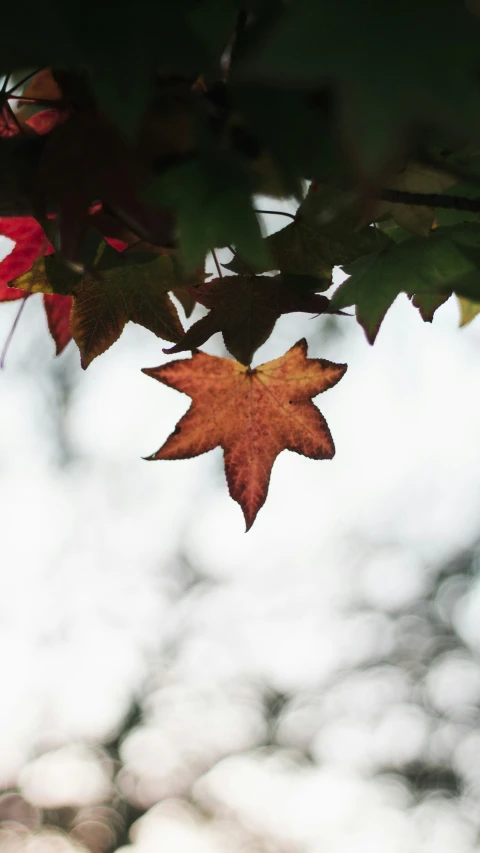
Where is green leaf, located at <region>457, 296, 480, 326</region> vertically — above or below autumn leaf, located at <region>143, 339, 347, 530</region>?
above

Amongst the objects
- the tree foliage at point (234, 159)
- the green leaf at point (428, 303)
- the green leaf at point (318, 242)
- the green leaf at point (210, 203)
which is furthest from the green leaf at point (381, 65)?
the green leaf at point (428, 303)

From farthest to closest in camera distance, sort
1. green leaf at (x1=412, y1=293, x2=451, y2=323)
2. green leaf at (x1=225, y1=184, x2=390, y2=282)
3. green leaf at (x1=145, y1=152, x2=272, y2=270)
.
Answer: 1. green leaf at (x1=412, y1=293, x2=451, y2=323)
2. green leaf at (x1=225, y1=184, x2=390, y2=282)
3. green leaf at (x1=145, y1=152, x2=272, y2=270)

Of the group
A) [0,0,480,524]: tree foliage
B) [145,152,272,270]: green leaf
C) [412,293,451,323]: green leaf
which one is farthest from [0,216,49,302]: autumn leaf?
[412,293,451,323]: green leaf

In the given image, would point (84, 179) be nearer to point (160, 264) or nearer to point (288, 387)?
point (160, 264)

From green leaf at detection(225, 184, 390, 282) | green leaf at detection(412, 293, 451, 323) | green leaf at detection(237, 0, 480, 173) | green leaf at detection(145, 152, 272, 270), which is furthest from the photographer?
green leaf at detection(412, 293, 451, 323)

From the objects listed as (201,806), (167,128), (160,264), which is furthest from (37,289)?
(201,806)

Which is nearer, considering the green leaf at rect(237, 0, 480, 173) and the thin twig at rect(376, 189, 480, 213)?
the green leaf at rect(237, 0, 480, 173)

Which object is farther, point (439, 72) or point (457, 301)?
point (457, 301)

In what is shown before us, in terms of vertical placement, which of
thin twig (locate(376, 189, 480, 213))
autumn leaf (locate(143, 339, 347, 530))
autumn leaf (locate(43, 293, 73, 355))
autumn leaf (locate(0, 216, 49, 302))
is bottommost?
autumn leaf (locate(143, 339, 347, 530))

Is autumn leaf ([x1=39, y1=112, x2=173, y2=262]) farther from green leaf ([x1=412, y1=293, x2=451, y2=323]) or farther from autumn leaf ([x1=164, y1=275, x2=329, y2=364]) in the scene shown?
green leaf ([x1=412, y1=293, x2=451, y2=323])

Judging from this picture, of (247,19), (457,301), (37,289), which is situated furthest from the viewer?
(457,301)
